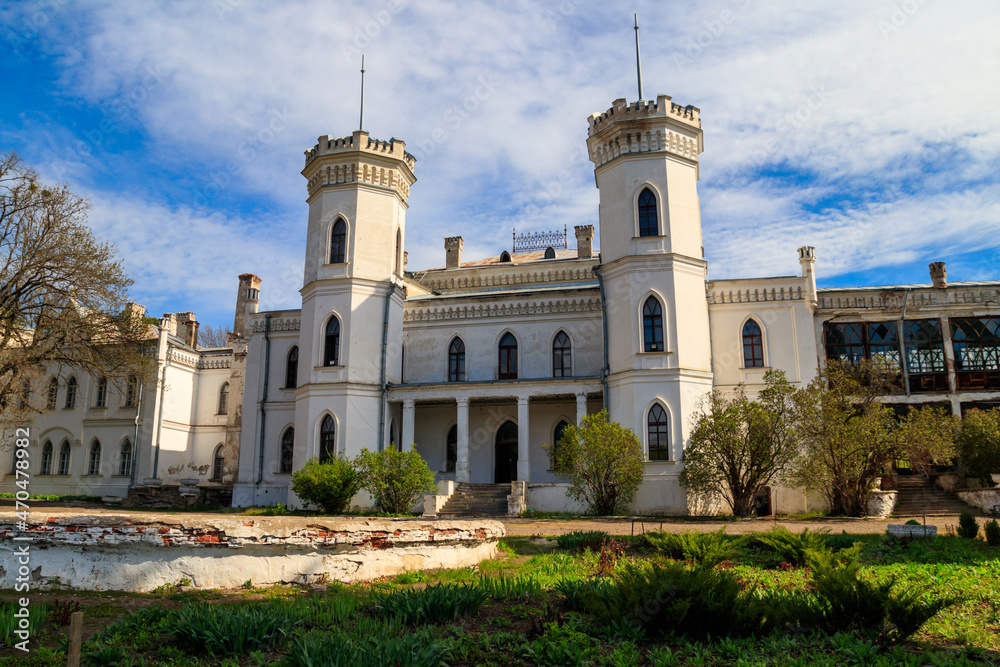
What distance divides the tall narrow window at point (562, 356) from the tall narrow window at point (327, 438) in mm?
8483

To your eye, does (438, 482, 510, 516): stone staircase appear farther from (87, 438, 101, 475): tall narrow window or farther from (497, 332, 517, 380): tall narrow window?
(87, 438, 101, 475): tall narrow window

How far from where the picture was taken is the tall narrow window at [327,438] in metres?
25.1

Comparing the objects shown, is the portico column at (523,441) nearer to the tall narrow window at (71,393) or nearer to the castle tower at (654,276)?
the castle tower at (654,276)

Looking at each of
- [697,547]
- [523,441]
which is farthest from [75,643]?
[523,441]

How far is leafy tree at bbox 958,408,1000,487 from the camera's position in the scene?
68.4 feet

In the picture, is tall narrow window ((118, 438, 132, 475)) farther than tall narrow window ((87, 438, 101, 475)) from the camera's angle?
No

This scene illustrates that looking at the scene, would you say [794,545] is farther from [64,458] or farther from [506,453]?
[64,458]

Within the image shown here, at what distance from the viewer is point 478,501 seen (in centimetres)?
2333

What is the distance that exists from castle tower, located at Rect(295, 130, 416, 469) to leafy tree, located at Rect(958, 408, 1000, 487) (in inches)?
751

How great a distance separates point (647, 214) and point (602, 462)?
886 centimetres

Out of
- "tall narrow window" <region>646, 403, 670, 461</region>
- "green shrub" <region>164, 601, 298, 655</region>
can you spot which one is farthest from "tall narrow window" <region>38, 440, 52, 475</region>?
"green shrub" <region>164, 601, 298, 655</region>

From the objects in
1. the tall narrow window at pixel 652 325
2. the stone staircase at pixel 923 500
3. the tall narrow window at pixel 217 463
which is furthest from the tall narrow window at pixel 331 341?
the stone staircase at pixel 923 500

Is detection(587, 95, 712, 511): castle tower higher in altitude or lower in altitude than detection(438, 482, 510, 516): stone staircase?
higher

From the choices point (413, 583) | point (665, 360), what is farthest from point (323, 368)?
point (413, 583)
